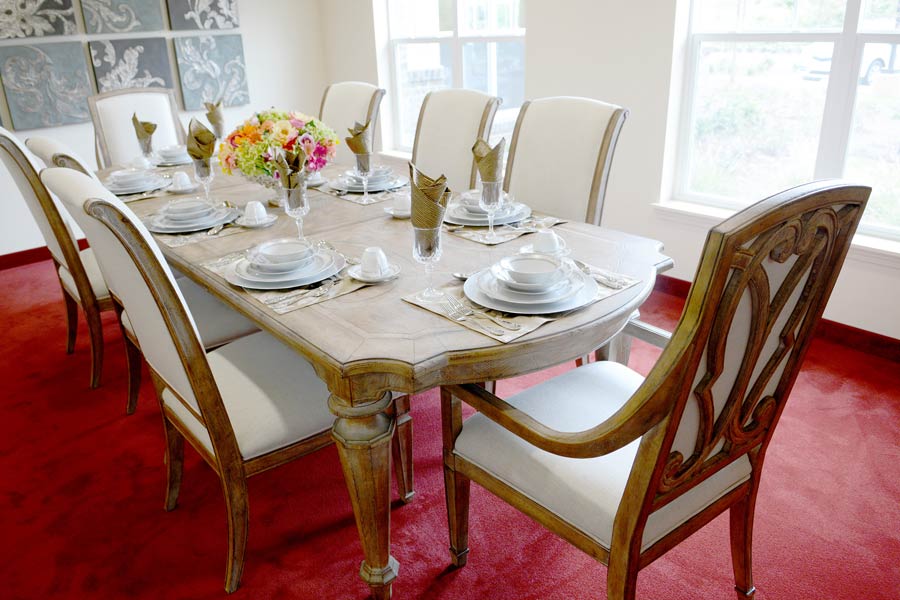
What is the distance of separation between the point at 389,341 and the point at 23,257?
3607 millimetres

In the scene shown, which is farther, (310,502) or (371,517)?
(310,502)

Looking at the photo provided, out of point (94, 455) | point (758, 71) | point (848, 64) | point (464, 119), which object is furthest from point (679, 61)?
point (94, 455)

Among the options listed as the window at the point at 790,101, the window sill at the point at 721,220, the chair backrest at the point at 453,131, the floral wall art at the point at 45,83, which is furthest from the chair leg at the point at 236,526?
the floral wall art at the point at 45,83

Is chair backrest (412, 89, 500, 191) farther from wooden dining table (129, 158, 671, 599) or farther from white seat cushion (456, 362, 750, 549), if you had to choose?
white seat cushion (456, 362, 750, 549)

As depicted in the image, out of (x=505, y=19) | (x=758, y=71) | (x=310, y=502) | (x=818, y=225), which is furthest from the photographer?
(x=505, y=19)

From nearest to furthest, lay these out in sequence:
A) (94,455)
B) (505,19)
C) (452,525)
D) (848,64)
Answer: (452,525) < (94,455) < (848,64) < (505,19)

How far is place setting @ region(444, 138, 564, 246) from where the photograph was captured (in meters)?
1.76

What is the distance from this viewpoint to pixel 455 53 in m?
4.21

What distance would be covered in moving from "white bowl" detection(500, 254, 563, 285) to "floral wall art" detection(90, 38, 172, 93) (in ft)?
11.2

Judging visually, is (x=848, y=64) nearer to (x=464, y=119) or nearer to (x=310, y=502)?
(x=464, y=119)

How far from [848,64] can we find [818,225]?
2.03 m

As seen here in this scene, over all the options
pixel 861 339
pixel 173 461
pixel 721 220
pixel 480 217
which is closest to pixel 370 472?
pixel 173 461

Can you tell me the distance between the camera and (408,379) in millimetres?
1253

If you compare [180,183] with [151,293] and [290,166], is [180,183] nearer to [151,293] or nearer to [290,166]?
[290,166]
